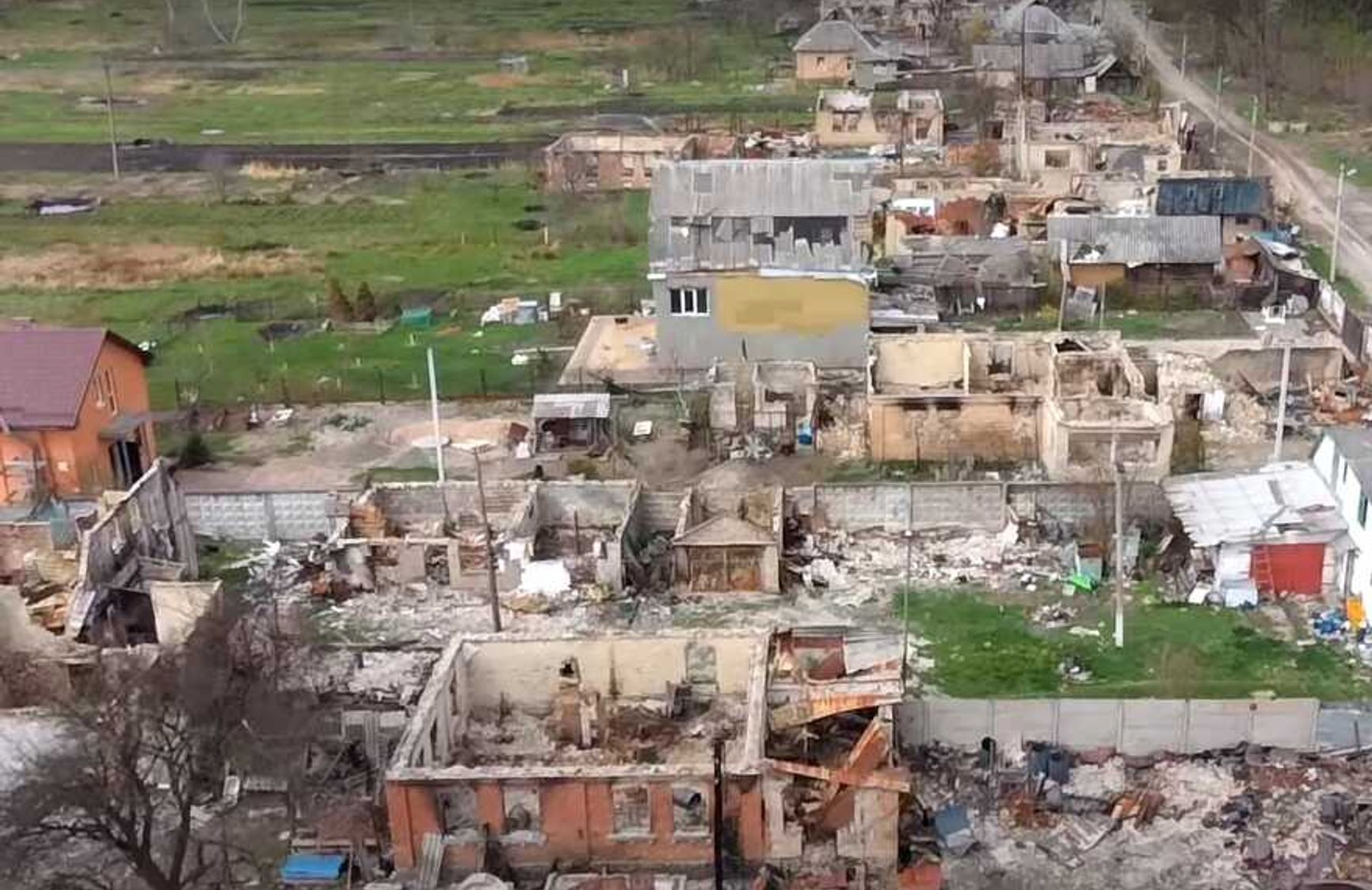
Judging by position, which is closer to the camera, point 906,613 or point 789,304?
point 906,613

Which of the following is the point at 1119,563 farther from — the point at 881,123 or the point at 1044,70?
the point at 1044,70

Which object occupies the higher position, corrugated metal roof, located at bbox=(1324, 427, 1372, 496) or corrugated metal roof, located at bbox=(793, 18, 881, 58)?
corrugated metal roof, located at bbox=(793, 18, 881, 58)

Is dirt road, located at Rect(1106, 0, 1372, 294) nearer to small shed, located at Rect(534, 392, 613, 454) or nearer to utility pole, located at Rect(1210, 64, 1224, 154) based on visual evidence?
utility pole, located at Rect(1210, 64, 1224, 154)

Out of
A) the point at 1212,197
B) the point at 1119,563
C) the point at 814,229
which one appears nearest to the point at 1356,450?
the point at 1119,563

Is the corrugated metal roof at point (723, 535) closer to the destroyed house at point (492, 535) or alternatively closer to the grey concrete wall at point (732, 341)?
the destroyed house at point (492, 535)

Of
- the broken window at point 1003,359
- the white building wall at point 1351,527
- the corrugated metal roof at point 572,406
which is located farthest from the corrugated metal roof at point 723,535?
the broken window at point 1003,359

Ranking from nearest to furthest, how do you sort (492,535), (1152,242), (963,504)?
1. (492,535)
2. (963,504)
3. (1152,242)

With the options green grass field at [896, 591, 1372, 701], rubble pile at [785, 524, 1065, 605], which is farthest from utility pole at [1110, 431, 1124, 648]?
rubble pile at [785, 524, 1065, 605]
